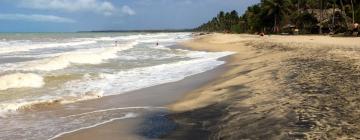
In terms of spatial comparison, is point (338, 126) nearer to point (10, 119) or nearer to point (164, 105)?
point (164, 105)

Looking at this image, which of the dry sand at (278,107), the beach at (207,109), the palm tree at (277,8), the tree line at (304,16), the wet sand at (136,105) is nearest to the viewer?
the dry sand at (278,107)

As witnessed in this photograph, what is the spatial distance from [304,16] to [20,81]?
56.1m

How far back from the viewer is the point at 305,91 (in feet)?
32.7

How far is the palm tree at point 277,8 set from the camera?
7469 cm

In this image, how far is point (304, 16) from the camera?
66.8 metres

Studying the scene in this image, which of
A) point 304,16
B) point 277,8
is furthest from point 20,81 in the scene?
point 277,8

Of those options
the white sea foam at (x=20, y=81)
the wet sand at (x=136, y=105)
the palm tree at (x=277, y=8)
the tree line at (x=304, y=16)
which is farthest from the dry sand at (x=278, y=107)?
the palm tree at (x=277, y=8)

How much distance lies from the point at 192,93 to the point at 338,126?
6.69m

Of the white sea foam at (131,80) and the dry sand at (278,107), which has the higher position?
the dry sand at (278,107)

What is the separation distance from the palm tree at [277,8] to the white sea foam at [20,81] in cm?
6091

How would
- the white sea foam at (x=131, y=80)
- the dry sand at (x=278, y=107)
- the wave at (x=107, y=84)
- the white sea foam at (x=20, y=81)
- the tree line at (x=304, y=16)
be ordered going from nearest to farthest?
the dry sand at (x=278, y=107) < the wave at (x=107, y=84) < the white sea foam at (x=131, y=80) < the white sea foam at (x=20, y=81) < the tree line at (x=304, y=16)

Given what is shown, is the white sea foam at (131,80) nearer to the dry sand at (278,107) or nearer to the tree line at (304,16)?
the dry sand at (278,107)

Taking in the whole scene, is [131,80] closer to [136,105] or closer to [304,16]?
[136,105]

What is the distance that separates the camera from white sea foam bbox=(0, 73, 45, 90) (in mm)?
15673
